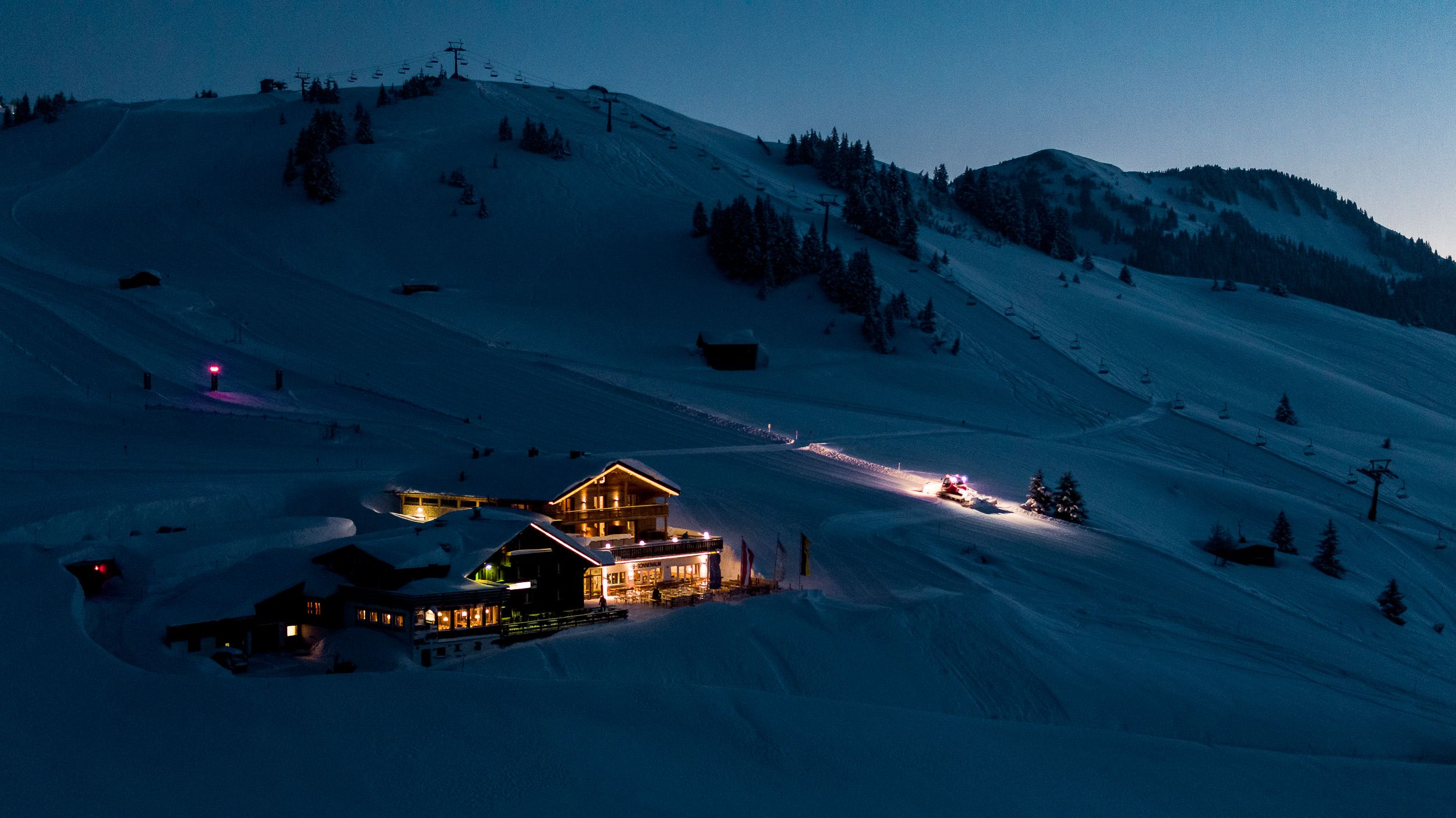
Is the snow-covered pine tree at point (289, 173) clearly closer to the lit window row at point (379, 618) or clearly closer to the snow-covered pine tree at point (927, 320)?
the snow-covered pine tree at point (927, 320)

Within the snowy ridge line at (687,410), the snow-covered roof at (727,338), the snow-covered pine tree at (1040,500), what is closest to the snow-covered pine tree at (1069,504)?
the snow-covered pine tree at (1040,500)

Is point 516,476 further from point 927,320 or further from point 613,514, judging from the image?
point 927,320

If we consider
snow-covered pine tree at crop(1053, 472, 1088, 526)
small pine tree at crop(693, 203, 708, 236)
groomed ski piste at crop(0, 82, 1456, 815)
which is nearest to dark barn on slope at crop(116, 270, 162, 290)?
groomed ski piste at crop(0, 82, 1456, 815)

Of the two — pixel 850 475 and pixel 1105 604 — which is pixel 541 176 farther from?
pixel 1105 604

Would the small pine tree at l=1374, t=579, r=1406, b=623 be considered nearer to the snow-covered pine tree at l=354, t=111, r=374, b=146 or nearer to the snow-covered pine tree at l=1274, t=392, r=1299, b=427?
the snow-covered pine tree at l=1274, t=392, r=1299, b=427

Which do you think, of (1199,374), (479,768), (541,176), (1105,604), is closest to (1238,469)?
(1199,374)
